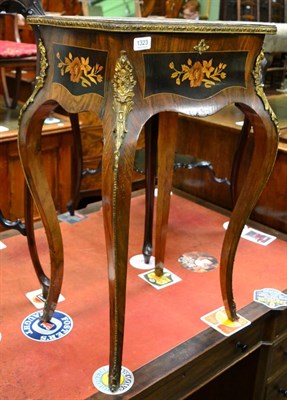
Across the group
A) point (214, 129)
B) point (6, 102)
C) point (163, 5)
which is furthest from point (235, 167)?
point (163, 5)

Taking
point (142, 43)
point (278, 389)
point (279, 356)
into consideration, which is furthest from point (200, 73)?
point (278, 389)

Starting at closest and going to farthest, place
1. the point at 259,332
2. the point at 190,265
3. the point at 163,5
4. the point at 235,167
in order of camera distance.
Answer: the point at 259,332 < the point at 190,265 < the point at 235,167 < the point at 163,5

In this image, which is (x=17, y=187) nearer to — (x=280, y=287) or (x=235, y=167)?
(x=235, y=167)

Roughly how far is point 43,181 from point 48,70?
22cm

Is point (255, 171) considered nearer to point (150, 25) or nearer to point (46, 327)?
point (150, 25)

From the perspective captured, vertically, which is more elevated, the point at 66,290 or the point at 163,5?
the point at 163,5

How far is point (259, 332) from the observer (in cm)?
124

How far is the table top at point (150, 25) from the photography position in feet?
2.50

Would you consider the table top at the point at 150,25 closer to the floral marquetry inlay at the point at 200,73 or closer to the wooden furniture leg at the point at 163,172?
the floral marquetry inlay at the point at 200,73

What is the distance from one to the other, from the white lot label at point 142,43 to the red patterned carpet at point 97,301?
62cm

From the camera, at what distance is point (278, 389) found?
1.37m

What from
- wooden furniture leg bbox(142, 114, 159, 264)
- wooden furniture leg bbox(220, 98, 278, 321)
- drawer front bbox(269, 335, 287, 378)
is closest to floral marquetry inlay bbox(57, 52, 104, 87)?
wooden furniture leg bbox(220, 98, 278, 321)

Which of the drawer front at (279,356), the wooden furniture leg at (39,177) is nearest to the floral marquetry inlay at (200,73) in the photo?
the wooden furniture leg at (39,177)

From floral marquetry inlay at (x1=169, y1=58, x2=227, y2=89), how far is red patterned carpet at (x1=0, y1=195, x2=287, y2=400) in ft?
1.85
